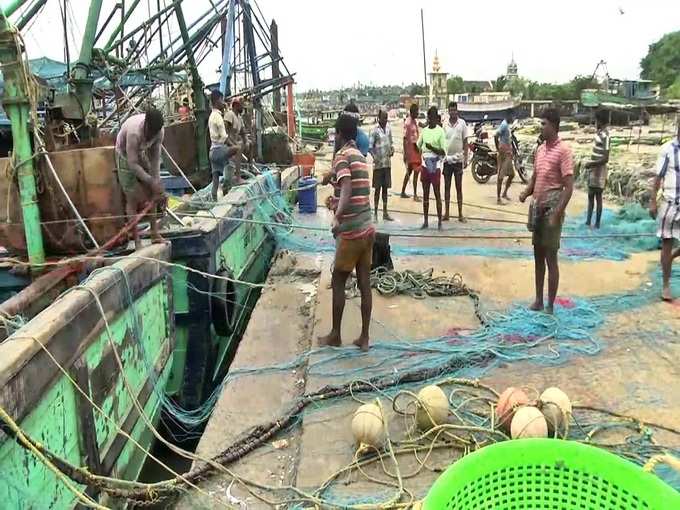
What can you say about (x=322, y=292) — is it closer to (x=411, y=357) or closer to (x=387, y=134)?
(x=411, y=357)

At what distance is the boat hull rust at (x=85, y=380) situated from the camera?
10.4 feet

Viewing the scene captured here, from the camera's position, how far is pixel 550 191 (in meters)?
5.82

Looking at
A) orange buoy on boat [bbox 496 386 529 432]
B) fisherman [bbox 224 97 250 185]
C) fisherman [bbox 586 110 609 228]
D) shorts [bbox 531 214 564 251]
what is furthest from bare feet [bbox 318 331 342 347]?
fisherman [bbox 586 110 609 228]

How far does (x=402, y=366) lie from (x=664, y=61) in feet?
254

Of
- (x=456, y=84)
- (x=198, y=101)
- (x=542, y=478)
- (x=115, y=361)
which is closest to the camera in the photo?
(x=542, y=478)

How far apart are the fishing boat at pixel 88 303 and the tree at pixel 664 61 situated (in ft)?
223

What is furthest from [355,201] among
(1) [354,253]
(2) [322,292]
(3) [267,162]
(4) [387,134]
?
(3) [267,162]

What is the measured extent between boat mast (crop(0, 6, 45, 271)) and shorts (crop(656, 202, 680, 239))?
5.52m

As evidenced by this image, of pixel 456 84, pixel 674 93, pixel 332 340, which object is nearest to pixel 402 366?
pixel 332 340

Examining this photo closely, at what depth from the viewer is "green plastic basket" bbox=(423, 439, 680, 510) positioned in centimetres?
178

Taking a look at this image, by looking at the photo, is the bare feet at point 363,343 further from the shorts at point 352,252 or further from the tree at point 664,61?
the tree at point 664,61

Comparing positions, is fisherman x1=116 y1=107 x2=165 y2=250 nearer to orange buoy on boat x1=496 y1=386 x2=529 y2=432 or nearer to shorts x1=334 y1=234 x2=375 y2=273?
shorts x1=334 y1=234 x2=375 y2=273

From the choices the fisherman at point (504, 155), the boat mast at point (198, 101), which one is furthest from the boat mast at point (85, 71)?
the fisherman at point (504, 155)

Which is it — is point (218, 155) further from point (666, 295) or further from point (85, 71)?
point (666, 295)
